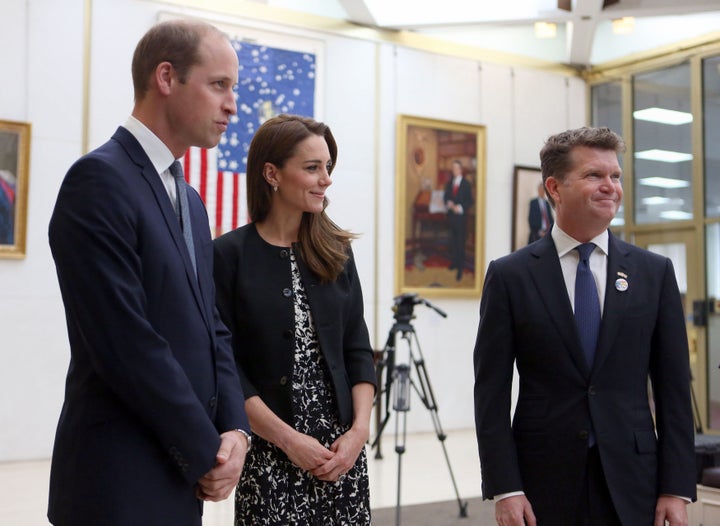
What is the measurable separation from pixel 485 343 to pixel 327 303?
0.51m

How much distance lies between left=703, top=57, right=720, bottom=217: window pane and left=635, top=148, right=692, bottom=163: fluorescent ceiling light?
0.98 ft

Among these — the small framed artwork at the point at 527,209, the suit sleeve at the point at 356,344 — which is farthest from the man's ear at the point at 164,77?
the small framed artwork at the point at 527,209

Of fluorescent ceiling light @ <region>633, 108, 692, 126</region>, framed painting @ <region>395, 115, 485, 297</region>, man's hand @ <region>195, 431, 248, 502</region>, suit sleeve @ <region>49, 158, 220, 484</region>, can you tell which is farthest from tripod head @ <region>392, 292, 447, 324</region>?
fluorescent ceiling light @ <region>633, 108, 692, 126</region>

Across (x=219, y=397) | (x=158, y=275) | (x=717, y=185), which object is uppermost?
(x=717, y=185)

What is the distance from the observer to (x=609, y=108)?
1218cm

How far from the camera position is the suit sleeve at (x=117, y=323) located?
6.04 ft

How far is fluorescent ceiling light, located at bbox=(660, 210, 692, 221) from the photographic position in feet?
36.4

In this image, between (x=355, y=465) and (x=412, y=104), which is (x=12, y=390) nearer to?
(x=412, y=104)

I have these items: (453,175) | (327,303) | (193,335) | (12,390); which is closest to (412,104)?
(453,175)

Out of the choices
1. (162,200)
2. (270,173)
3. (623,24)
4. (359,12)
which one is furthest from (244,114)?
(162,200)

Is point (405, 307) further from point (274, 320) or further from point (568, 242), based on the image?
point (274, 320)

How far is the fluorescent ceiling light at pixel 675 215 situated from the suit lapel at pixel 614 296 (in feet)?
29.4

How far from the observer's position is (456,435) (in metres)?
10.7

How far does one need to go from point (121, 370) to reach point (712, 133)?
10437 mm
